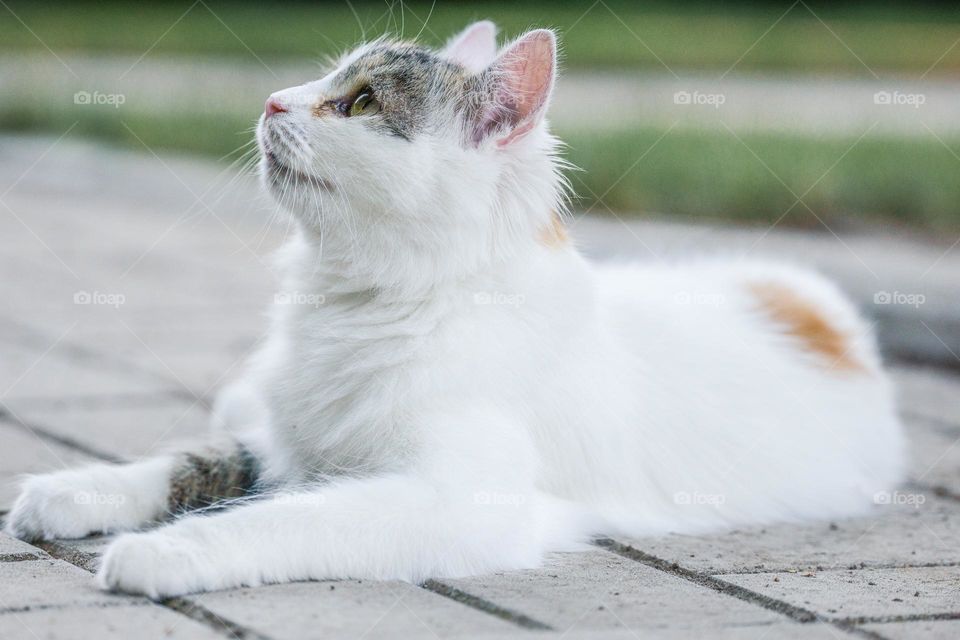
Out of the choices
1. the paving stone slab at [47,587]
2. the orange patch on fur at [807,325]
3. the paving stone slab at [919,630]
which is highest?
the orange patch on fur at [807,325]

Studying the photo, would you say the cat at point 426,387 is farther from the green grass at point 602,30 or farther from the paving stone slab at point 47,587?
the green grass at point 602,30

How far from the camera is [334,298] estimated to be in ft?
9.68

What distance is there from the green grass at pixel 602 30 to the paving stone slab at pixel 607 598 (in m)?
9.02

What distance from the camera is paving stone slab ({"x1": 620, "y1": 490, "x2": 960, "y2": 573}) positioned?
2867 mm

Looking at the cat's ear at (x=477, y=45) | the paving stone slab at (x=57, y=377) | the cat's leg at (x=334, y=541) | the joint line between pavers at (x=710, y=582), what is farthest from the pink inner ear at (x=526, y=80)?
the paving stone slab at (x=57, y=377)

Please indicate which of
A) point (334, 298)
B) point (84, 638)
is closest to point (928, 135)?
point (334, 298)

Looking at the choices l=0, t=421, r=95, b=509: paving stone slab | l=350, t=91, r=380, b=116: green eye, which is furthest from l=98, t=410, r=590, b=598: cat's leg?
l=0, t=421, r=95, b=509: paving stone slab

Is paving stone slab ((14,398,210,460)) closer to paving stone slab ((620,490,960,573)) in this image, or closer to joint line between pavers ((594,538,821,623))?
joint line between pavers ((594,538,821,623))

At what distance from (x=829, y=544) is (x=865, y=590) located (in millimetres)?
466

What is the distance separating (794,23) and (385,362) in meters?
15.3

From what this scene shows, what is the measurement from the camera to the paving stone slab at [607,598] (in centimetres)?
232

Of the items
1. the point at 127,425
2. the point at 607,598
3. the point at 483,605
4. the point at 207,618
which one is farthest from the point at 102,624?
the point at 127,425

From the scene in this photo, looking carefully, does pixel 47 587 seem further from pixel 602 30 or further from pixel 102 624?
pixel 602 30

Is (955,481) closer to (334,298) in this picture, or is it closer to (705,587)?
(705,587)
